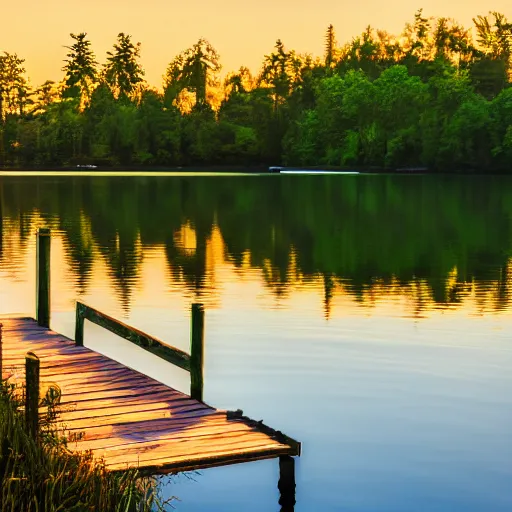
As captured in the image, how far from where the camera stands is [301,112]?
156 m

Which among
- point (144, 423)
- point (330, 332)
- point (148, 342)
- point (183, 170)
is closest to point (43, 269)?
point (148, 342)

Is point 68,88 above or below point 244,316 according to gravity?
above

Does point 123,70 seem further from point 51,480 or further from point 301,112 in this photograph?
point 51,480

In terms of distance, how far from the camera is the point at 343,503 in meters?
11.4

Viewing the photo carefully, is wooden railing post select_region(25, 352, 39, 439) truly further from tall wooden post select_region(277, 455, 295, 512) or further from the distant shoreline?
the distant shoreline

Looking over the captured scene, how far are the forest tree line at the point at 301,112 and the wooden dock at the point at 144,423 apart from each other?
4702 inches

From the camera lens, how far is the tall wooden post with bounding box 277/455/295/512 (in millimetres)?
11070

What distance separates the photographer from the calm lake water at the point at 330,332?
12.1 metres

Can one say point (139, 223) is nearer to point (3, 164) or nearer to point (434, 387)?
point (434, 387)

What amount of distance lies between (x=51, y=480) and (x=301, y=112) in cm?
14887

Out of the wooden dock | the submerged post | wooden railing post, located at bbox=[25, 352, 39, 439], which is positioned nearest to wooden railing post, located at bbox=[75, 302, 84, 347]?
the wooden dock

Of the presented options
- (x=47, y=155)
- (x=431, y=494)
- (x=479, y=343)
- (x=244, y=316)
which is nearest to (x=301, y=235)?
(x=244, y=316)

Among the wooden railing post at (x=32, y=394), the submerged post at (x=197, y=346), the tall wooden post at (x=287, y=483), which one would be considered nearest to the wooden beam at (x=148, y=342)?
the submerged post at (x=197, y=346)

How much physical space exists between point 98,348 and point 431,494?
8.66 metres
